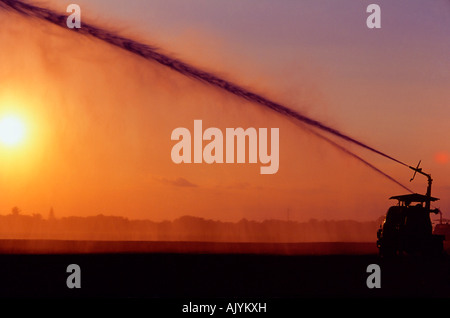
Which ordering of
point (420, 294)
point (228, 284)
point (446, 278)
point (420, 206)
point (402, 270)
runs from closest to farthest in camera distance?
point (420, 294) < point (228, 284) < point (446, 278) < point (402, 270) < point (420, 206)

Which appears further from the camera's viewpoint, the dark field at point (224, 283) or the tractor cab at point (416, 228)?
the tractor cab at point (416, 228)

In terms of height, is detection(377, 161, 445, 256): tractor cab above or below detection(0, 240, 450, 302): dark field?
above

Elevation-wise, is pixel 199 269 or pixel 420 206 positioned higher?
pixel 420 206

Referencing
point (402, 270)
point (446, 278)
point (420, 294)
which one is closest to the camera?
point (420, 294)

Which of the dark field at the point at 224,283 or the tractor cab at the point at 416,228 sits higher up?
the tractor cab at the point at 416,228

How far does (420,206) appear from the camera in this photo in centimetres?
5034

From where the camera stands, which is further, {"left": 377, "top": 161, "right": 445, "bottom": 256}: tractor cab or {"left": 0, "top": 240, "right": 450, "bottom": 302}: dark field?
{"left": 377, "top": 161, "right": 445, "bottom": 256}: tractor cab

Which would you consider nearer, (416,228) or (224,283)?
(224,283)

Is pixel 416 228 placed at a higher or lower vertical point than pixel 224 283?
higher
